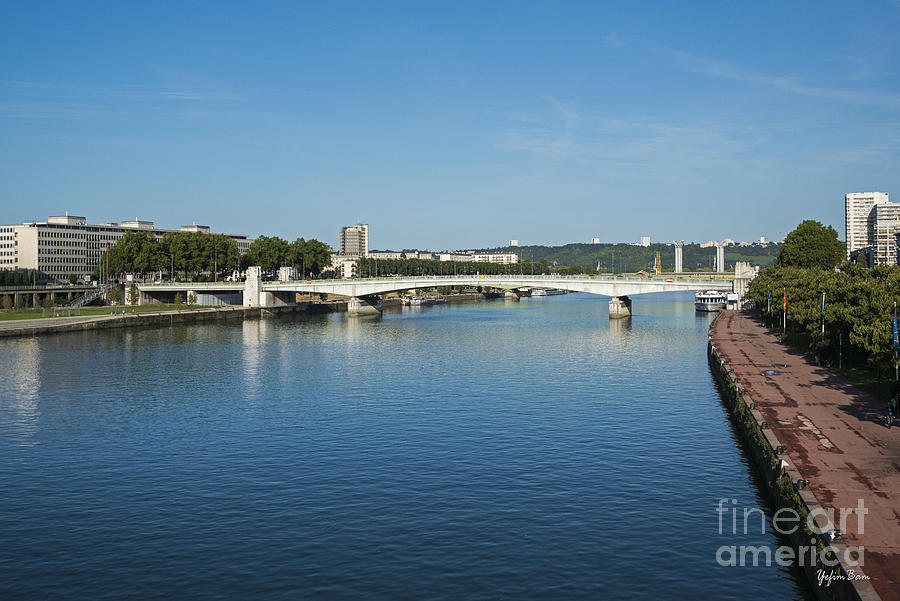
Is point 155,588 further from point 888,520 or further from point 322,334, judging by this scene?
point 322,334

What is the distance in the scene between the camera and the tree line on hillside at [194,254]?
119m

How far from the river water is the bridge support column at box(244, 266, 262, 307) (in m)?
61.1

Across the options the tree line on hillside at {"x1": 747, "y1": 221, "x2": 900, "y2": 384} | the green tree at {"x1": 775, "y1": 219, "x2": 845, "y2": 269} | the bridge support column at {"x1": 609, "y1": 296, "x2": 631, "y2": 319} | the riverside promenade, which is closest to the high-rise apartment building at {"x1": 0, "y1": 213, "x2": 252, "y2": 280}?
the bridge support column at {"x1": 609, "y1": 296, "x2": 631, "y2": 319}

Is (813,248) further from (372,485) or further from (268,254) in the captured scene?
(372,485)

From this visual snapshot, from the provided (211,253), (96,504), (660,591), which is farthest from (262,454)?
(211,253)

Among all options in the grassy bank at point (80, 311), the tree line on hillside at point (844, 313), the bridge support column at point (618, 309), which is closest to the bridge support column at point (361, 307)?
the grassy bank at point (80, 311)

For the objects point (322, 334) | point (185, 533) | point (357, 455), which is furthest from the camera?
point (322, 334)

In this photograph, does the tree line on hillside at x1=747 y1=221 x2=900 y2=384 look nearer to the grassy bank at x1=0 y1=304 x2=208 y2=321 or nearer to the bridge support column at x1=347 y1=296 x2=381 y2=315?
the bridge support column at x1=347 y1=296 x2=381 y2=315

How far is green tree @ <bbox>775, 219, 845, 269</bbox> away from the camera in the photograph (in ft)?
326

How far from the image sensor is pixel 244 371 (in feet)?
163

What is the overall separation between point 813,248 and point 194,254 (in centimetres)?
8264

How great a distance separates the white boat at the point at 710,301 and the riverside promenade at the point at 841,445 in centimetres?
6449

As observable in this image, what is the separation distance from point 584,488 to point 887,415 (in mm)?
10195

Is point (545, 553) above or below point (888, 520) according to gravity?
below
